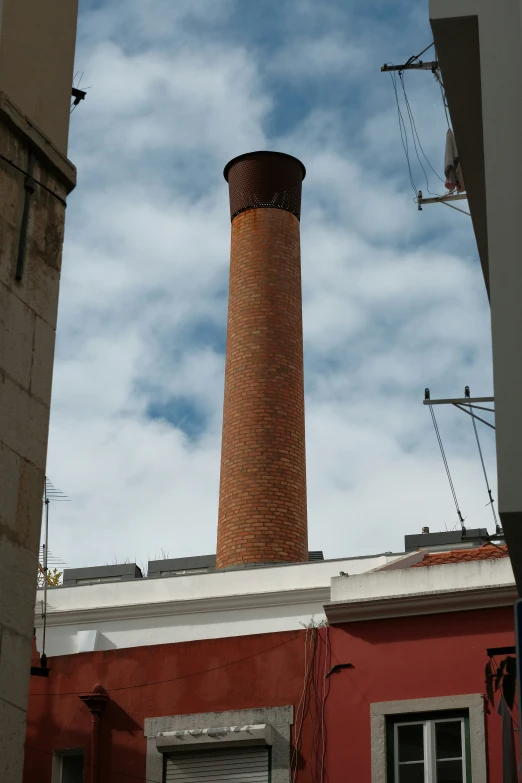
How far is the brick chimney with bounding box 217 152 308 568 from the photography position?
24141 millimetres

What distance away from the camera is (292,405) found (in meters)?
25.3

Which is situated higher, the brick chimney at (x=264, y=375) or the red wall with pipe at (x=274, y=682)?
the brick chimney at (x=264, y=375)

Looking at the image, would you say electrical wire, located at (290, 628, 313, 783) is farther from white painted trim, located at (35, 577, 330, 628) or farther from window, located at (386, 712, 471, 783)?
white painted trim, located at (35, 577, 330, 628)

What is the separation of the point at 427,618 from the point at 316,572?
6164mm

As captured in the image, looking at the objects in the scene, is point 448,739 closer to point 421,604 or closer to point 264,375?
point 421,604

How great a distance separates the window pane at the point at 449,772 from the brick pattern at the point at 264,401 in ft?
37.0

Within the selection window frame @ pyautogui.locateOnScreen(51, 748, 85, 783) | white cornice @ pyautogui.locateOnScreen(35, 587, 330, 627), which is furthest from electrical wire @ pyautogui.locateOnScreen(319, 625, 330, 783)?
white cornice @ pyautogui.locateOnScreen(35, 587, 330, 627)

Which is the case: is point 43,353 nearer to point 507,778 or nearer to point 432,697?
point 507,778

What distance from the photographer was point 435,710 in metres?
12.8

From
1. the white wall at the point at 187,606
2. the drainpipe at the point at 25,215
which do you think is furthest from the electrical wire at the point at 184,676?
the drainpipe at the point at 25,215

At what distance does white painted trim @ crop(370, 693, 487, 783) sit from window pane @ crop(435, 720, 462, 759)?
0.13m

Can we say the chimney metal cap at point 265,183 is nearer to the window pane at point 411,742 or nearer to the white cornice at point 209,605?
the white cornice at point 209,605

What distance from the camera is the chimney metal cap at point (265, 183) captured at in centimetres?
2733

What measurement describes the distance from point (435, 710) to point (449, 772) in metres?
0.59
